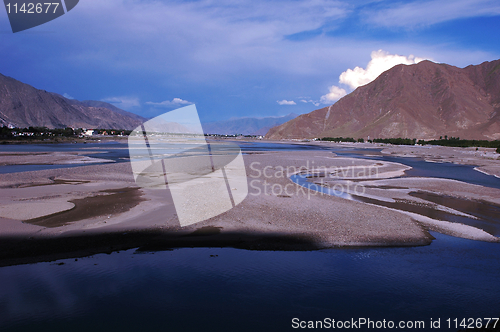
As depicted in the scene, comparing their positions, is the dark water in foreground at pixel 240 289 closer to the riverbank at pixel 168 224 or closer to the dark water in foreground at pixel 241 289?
the dark water in foreground at pixel 241 289

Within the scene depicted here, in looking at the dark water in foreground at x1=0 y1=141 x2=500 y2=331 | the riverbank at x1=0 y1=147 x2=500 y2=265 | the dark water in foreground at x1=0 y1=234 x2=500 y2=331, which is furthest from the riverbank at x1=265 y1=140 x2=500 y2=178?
the dark water in foreground at x1=0 y1=234 x2=500 y2=331

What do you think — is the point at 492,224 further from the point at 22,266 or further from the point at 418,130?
the point at 418,130

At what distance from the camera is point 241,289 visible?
8.20 m

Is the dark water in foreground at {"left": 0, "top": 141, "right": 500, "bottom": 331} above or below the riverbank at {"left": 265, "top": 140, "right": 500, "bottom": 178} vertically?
below

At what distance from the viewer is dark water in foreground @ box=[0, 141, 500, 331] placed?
6.93 m


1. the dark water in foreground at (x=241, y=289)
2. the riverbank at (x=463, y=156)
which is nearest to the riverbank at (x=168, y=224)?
the dark water in foreground at (x=241, y=289)

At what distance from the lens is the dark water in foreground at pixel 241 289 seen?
693cm

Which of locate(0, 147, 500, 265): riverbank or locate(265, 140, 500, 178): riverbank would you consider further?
locate(265, 140, 500, 178): riverbank

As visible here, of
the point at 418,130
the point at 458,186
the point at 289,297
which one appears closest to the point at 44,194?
the point at 289,297

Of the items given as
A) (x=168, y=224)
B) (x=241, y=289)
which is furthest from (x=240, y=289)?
(x=168, y=224)

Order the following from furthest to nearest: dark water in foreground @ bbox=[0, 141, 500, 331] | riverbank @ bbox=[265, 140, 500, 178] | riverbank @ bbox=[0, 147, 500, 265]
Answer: riverbank @ bbox=[265, 140, 500, 178] → riverbank @ bbox=[0, 147, 500, 265] → dark water in foreground @ bbox=[0, 141, 500, 331]

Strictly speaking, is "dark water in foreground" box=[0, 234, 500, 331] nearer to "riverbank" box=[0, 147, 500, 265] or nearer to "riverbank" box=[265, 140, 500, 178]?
"riverbank" box=[0, 147, 500, 265]

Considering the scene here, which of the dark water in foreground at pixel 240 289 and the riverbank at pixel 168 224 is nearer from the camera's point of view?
the dark water in foreground at pixel 240 289

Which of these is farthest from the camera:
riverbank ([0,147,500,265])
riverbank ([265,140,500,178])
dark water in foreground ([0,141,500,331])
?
riverbank ([265,140,500,178])
